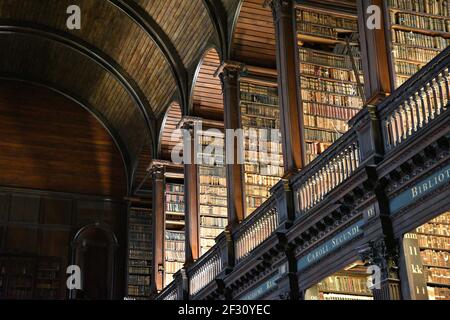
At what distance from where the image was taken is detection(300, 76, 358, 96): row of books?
1057 centimetres

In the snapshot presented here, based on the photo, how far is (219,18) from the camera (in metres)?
12.9

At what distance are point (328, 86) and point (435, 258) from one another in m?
3.35

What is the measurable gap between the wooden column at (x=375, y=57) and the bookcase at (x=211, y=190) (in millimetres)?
6144

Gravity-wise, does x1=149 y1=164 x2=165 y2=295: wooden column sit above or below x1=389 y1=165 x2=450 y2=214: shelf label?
above

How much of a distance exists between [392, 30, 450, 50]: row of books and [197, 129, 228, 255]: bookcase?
5.88 metres

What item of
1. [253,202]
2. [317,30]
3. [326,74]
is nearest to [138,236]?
[253,202]

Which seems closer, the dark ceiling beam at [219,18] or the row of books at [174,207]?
the dark ceiling beam at [219,18]

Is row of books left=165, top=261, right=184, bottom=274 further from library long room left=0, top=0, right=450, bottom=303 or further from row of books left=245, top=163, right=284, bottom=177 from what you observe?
row of books left=245, top=163, right=284, bottom=177

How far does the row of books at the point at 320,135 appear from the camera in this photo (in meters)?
10.4

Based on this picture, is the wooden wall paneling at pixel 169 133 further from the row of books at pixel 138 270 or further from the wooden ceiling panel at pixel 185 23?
the row of books at pixel 138 270

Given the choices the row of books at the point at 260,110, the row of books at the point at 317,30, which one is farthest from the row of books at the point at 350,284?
the row of books at the point at 260,110

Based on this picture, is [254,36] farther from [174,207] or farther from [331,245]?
[174,207]

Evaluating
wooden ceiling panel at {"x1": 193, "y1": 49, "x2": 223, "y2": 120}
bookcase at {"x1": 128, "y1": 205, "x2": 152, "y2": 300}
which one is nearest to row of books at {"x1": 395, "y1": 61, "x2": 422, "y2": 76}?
wooden ceiling panel at {"x1": 193, "y1": 49, "x2": 223, "y2": 120}
